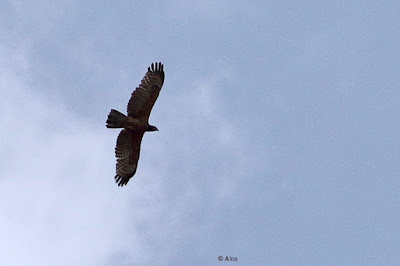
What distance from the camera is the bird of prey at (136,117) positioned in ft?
130

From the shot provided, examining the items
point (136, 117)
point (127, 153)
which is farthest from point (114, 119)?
point (127, 153)

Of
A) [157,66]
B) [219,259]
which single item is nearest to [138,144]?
[157,66]

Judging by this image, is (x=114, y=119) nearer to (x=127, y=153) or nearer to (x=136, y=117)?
(x=136, y=117)

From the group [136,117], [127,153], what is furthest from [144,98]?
[127,153]

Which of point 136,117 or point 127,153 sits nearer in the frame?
point 136,117

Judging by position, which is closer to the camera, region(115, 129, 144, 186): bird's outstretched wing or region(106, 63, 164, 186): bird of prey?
region(106, 63, 164, 186): bird of prey

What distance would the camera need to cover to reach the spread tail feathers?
129ft

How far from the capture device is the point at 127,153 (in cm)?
4134

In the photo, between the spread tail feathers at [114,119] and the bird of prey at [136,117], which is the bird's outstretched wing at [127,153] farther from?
the spread tail feathers at [114,119]

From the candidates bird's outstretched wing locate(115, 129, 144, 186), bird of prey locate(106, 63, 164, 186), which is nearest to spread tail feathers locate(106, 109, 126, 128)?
bird of prey locate(106, 63, 164, 186)

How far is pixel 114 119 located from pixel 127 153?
2651mm

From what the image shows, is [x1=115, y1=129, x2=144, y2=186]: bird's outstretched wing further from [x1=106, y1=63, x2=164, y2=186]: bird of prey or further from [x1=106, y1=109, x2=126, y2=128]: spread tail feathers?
[x1=106, y1=109, x2=126, y2=128]: spread tail feathers

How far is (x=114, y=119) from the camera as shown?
39281 mm

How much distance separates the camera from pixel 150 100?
1570 inches
